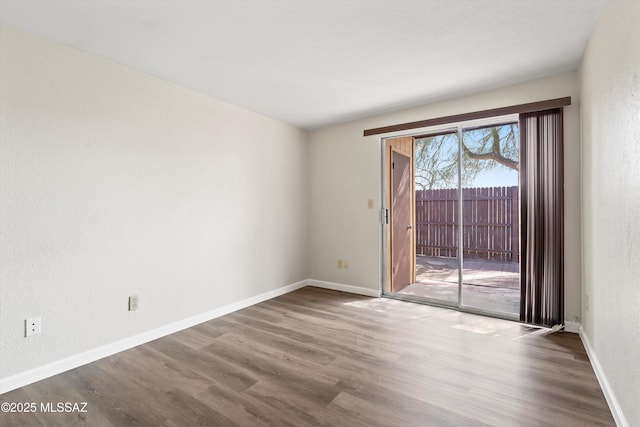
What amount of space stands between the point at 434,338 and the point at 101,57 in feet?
12.1

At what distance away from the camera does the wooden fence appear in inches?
157

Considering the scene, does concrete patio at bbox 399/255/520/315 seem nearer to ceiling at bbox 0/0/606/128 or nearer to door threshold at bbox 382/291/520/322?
door threshold at bbox 382/291/520/322

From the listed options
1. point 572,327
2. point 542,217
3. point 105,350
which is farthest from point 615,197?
point 105,350

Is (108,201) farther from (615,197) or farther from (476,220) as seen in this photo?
(476,220)

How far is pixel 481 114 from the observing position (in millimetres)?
3197

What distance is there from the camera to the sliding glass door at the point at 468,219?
3.52 meters

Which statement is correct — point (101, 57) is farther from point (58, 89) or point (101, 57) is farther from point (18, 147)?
point (18, 147)

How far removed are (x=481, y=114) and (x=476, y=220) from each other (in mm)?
1607

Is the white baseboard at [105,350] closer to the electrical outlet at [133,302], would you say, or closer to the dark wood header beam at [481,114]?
the electrical outlet at [133,302]

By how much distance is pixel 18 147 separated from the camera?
203 centimetres

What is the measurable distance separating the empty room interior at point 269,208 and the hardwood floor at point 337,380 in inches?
0.7

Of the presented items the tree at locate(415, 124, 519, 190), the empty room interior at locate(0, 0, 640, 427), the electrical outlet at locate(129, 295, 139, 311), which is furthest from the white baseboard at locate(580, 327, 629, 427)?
the electrical outlet at locate(129, 295, 139, 311)

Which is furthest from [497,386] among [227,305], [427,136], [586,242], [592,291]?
[427,136]

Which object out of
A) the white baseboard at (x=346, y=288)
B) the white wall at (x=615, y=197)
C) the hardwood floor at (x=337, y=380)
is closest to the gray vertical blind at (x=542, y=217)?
the hardwood floor at (x=337, y=380)
